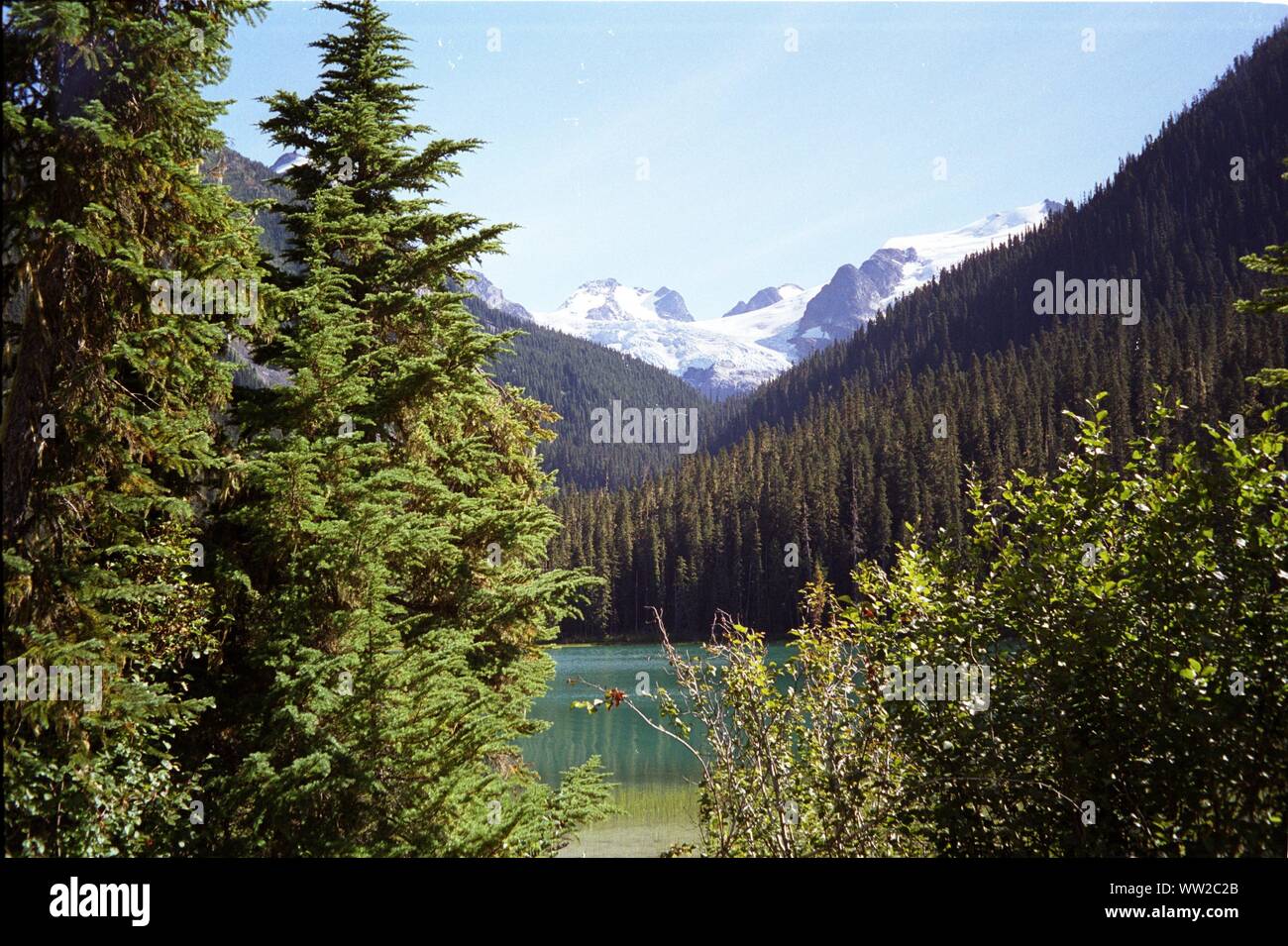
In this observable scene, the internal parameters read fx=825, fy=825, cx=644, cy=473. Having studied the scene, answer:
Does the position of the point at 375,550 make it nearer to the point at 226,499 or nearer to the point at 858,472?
the point at 226,499

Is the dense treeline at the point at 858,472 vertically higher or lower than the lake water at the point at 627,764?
higher

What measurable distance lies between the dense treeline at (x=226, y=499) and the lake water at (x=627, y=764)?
118 inches

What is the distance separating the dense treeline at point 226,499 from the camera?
690cm

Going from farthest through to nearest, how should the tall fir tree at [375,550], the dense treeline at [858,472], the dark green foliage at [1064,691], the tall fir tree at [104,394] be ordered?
1. the dense treeline at [858,472]
2. the tall fir tree at [375,550]
3. the tall fir tree at [104,394]
4. the dark green foliage at [1064,691]

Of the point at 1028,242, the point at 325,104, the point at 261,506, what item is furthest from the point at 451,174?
the point at 1028,242

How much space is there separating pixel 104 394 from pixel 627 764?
82.0 ft

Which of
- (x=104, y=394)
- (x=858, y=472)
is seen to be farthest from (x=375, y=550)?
(x=858, y=472)

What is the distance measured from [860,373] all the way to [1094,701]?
200373mm

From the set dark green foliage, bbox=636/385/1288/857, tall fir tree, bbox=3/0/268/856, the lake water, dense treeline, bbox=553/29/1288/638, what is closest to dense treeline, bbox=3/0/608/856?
tall fir tree, bbox=3/0/268/856

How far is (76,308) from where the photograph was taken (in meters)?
7.41

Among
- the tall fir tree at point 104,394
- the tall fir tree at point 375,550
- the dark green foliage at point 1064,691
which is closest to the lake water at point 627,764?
the dark green foliage at point 1064,691

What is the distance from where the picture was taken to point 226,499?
30.8ft

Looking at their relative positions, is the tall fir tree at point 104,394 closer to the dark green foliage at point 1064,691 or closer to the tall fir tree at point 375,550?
the tall fir tree at point 375,550

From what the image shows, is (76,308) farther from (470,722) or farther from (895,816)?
(895,816)
